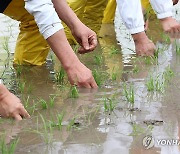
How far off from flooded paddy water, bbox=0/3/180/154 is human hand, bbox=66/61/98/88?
0.18 feet

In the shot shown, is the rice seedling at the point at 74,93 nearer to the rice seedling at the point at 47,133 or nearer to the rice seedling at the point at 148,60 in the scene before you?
the rice seedling at the point at 47,133

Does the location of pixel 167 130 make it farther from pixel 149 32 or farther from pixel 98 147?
pixel 149 32

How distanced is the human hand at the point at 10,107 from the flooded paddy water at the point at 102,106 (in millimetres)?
40

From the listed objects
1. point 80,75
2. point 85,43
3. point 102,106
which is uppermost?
point 85,43

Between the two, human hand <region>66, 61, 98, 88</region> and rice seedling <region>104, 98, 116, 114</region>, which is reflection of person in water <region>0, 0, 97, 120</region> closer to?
human hand <region>66, 61, 98, 88</region>

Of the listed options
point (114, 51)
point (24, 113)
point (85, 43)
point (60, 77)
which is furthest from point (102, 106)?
point (114, 51)

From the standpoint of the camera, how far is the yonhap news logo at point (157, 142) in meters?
2.48

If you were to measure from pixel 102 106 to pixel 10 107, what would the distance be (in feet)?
1.59

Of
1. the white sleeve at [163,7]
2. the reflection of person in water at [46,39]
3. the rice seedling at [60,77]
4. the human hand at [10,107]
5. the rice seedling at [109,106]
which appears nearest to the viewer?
the human hand at [10,107]

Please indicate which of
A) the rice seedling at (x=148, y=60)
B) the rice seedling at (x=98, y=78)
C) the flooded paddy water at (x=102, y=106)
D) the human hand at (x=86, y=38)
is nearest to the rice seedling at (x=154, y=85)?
the flooded paddy water at (x=102, y=106)

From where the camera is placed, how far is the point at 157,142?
2510 millimetres

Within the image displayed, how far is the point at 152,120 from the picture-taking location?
9.17 feet

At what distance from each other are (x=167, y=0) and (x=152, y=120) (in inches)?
79.2

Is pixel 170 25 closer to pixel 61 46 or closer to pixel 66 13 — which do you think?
pixel 66 13
